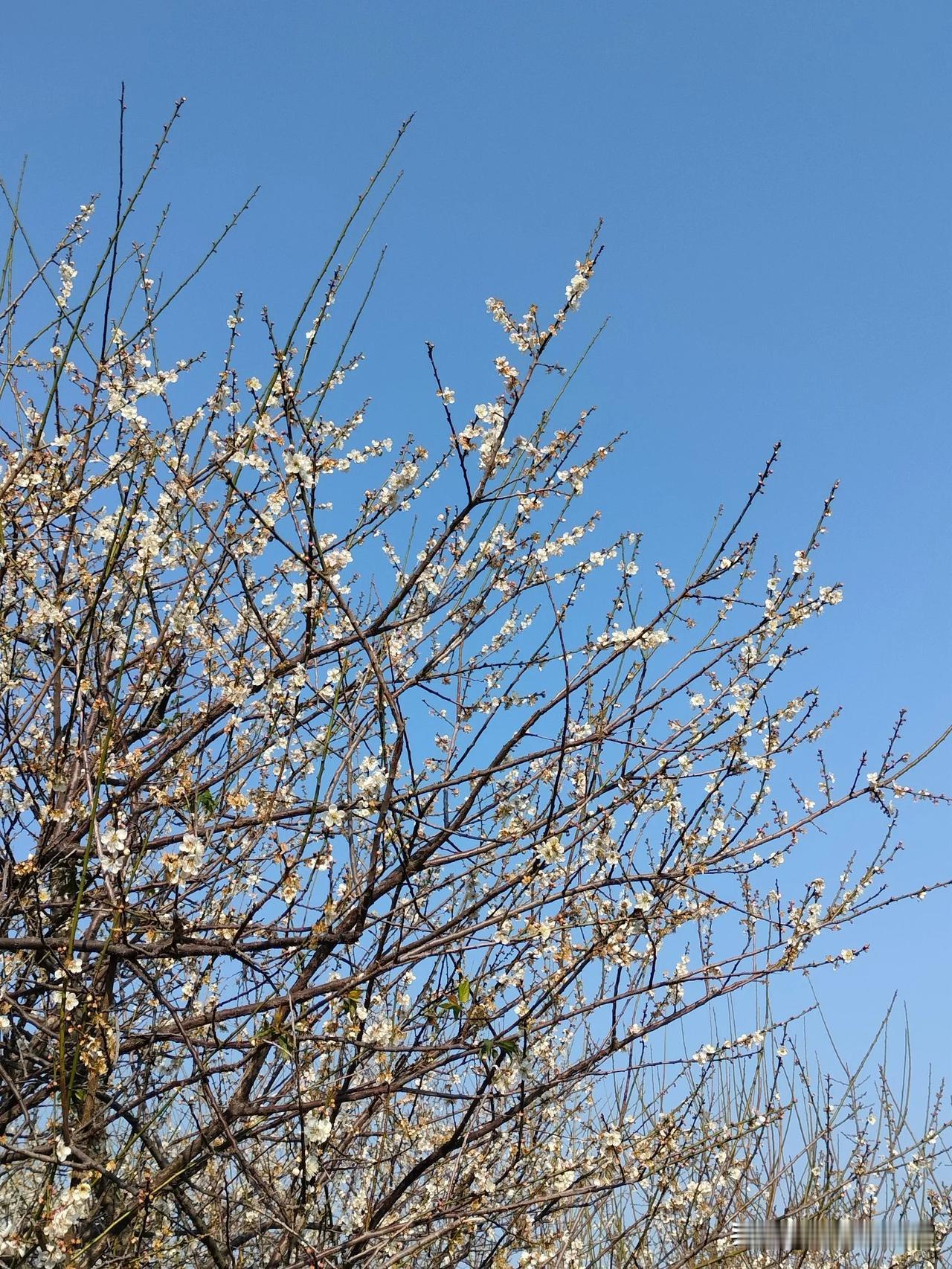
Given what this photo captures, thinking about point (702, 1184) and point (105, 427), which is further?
point (702, 1184)

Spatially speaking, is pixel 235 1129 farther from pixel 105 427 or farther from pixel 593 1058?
pixel 105 427

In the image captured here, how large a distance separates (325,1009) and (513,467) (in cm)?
147

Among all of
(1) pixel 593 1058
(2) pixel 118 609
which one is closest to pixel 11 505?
(2) pixel 118 609

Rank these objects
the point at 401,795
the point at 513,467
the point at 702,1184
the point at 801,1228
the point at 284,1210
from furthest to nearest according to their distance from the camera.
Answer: the point at 801,1228 < the point at 702,1184 < the point at 513,467 < the point at 401,795 < the point at 284,1210

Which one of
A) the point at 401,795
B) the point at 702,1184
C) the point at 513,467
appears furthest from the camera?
the point at 702,1184

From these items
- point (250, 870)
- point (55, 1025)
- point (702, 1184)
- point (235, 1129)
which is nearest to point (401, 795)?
point (250, 870)

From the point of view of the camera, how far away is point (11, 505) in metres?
2.98

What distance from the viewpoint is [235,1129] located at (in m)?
2.35

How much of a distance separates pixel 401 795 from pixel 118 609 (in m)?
1.02

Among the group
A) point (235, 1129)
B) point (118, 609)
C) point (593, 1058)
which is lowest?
point (235, 1129)

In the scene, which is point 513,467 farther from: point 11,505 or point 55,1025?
point 55,1025

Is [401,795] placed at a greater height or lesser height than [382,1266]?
greater

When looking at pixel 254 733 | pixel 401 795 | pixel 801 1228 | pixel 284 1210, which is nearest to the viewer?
pixel 284 1210

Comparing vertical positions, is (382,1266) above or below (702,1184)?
below
